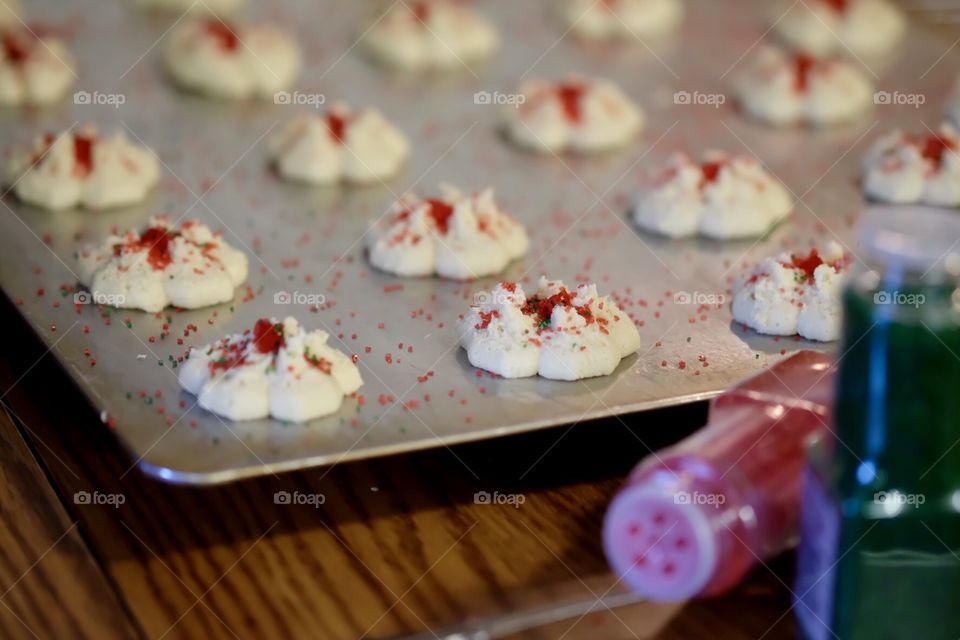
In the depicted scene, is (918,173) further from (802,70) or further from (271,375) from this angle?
(271,375)

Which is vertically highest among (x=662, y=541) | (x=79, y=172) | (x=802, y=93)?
(x=79, y=172)

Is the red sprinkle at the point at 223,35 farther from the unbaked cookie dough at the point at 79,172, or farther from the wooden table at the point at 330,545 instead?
the wooden table at the point at 330,545

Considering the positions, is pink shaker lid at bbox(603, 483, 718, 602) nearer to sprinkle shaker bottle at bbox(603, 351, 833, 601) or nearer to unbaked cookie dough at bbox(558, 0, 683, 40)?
sprinkle shaker bottle at bbox(603, 351, 833, 601)

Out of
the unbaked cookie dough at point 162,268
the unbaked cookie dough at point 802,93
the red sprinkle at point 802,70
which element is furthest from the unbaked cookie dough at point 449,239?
the red sprinkle at point 802,70

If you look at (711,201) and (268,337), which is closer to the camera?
(268,337)

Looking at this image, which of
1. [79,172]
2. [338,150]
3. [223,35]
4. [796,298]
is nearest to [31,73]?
[223,35]

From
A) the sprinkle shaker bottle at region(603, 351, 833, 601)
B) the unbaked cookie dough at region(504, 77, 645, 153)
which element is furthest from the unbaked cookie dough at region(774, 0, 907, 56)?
the sprinkle shaker bottle at region(603, 351, 833, 601)

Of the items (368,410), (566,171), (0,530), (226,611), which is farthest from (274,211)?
(226,611)
